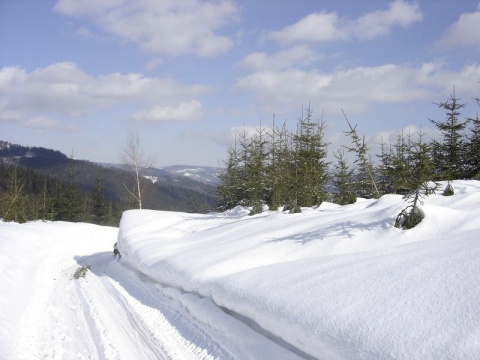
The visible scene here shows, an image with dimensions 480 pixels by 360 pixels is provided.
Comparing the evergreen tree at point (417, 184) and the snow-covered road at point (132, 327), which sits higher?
the evergreen tree at point (417, 184)

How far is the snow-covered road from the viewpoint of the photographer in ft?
18.5

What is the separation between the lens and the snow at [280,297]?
13.2 feet

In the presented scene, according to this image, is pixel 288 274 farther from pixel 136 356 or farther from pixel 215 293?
pixel 136 356

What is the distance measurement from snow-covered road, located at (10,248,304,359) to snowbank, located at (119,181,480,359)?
0.98 feet

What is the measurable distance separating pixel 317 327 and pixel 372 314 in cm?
68

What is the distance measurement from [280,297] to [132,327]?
3.27 metres

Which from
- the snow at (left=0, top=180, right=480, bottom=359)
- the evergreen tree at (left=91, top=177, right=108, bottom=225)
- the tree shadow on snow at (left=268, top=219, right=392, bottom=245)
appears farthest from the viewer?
the evergreen tree at (left=91, top=177, right=108, bottom=225)

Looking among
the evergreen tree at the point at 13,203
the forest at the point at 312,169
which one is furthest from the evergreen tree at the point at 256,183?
the evergreen tree at the point at 13,203

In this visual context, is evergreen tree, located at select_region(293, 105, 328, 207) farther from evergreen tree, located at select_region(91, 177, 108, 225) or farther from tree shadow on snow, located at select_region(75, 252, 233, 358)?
evergreen tree, located at select_region(91, 177, 108, 225)

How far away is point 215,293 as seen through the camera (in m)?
6.91

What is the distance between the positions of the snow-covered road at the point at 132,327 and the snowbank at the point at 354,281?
0.98 feet

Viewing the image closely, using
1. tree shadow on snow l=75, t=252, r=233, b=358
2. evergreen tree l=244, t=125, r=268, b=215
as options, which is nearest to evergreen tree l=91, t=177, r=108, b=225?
evergreen tree l=244, t=125, r=268, b=215

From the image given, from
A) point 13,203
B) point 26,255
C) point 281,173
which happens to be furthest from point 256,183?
point 13,203

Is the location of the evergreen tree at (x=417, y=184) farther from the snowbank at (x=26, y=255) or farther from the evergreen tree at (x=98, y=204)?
the evergreen tree at (x=98, y=204)
